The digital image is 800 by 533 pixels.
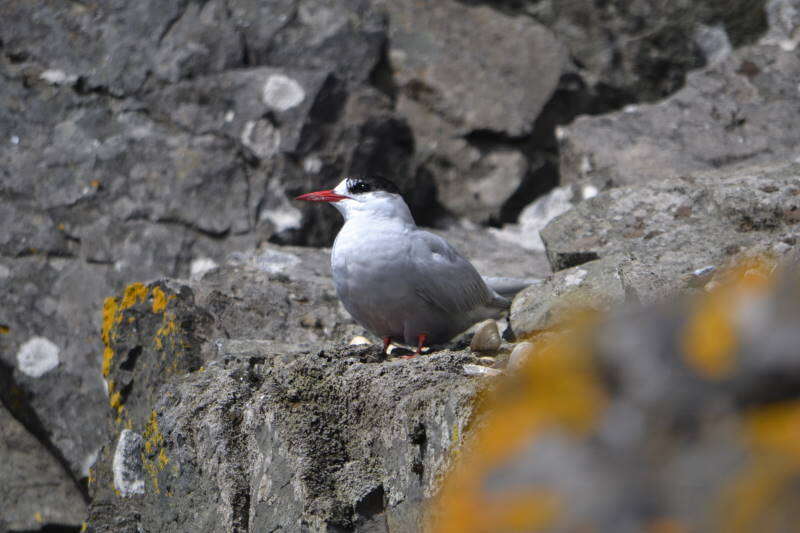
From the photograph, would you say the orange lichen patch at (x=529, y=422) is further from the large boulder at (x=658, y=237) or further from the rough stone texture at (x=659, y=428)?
the large boulder at (x=658, y=237)

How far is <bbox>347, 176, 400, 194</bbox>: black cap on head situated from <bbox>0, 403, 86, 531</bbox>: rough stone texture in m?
1.93

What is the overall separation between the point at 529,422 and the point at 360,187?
134 inches

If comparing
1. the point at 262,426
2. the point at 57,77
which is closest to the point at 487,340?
the point at 262,426

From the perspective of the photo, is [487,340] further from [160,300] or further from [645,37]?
[645,37]

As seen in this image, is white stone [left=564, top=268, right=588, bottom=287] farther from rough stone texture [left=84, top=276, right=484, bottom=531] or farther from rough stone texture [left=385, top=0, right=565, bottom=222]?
rough stone texture [left=385, top=0, right=565, bottom=222]

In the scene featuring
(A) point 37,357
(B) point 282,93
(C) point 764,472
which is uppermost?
(C) point 764,472

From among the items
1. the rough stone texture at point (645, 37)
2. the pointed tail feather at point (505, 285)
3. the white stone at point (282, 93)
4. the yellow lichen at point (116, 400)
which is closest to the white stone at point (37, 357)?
the yellow lichen at point (116, 400)

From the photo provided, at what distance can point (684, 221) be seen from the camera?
4.21m

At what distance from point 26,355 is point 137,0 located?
235cm

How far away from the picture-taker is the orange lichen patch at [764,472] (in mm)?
1058

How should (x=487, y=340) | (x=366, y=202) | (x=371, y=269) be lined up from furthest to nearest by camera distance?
(x=366, y=202) → (x=371, y=269) → (x=487, y=340)

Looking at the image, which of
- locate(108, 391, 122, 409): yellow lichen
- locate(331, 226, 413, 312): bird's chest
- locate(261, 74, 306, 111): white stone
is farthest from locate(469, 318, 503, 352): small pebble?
locate(261, 74, 306, 111): white stone

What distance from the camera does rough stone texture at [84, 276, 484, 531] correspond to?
268 centimetres

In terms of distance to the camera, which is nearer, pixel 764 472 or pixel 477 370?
pixel 764 472
